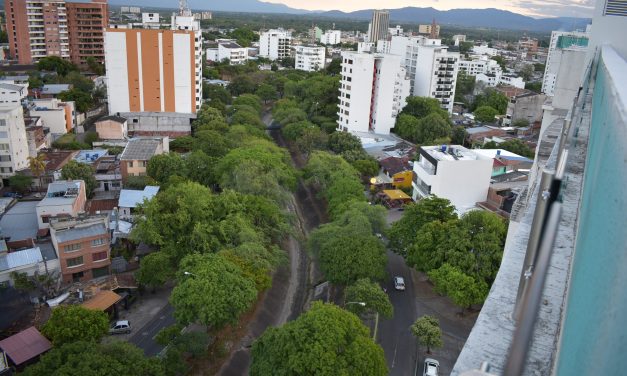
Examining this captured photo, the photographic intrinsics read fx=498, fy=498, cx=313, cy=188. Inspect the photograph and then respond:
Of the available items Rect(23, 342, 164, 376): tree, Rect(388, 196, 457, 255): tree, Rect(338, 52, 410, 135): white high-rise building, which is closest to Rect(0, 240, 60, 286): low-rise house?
Rect(23, 342, 164, 376): tree

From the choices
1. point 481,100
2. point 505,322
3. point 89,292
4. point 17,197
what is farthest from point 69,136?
point 481,100

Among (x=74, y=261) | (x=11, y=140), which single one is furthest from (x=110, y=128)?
(x=74, y=261)

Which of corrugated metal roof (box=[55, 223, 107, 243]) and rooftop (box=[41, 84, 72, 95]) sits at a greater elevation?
rooftop (box=[41, 84, 72, 95])

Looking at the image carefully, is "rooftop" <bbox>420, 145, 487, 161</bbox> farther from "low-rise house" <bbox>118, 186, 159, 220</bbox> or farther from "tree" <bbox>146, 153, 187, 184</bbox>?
"low-rise house" <bbox>118, 186, 159, 220</bbox>

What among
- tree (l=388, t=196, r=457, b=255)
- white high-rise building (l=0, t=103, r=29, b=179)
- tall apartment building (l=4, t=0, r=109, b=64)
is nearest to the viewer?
tree (l=388, t=196, r=457, b=255)

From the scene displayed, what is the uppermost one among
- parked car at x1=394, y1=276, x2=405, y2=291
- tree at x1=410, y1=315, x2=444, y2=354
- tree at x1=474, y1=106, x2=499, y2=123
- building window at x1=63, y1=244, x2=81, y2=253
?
tree at x1=474, y1=106, x2=499, y2=123
